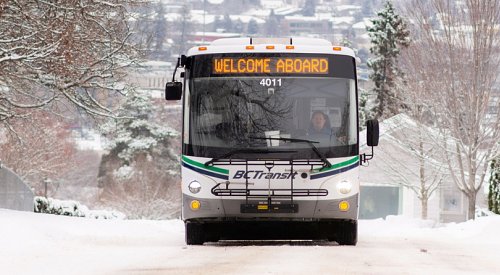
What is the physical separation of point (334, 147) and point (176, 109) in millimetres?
86018

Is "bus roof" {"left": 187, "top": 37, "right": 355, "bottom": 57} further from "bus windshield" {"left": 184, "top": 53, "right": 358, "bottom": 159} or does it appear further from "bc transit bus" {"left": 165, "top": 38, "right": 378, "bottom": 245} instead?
"bus windshield" {"left": 184, "top": 53, "right": 358, "bottom": 159}

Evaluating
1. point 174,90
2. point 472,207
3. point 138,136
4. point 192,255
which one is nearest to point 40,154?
point 138,136

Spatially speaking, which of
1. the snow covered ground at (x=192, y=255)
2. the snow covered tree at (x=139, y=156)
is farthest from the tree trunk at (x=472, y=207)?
the snow covered tree at (x=139, y=156)

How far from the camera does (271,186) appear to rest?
56.4 ft

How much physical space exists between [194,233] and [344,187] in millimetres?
2439

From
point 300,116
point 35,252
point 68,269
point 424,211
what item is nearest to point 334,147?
point 300,116

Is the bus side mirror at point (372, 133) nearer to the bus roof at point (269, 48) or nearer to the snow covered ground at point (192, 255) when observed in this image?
the bus roof at point (269, 48)

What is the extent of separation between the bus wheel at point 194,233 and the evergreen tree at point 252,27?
16866 centimetres

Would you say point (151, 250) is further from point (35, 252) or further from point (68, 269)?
point (68, 269)

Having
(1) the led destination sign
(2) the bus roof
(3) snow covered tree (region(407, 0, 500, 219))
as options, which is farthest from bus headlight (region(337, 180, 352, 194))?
(3) snow covered tree (region(407, 0, 500, 219))

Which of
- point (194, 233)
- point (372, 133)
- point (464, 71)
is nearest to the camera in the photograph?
point (372, 133)

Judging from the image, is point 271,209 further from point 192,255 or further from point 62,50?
point 62,50

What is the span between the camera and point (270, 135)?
17312 mm

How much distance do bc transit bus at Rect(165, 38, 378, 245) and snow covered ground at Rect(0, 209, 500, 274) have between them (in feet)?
2.16
